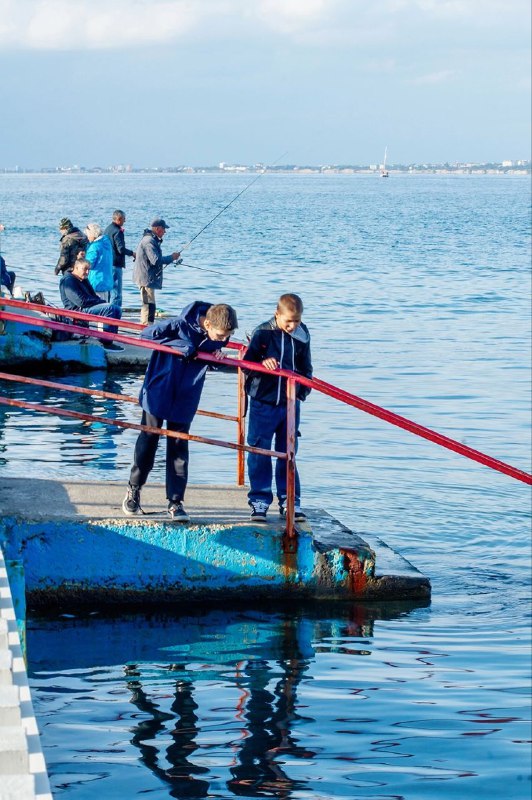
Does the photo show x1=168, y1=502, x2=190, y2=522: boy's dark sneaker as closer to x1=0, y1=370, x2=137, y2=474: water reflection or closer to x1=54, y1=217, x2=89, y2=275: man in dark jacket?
x1=0, y1=370, x2=137, y2=474: water reflection

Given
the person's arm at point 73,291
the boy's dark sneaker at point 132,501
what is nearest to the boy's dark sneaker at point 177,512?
the boy's dark sneaker at point 132,501

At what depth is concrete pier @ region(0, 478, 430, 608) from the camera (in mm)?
6859

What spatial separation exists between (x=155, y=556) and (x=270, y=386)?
114 centimetres

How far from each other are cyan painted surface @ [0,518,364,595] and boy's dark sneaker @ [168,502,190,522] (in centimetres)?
4

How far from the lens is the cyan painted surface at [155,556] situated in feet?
22.5

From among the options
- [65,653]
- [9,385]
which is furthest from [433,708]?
[9,385]

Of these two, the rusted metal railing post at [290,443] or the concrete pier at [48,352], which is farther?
the concrete pier at [48,352]

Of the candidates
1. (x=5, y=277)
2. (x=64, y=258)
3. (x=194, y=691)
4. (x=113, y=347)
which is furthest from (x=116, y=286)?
(x=194, y=691)

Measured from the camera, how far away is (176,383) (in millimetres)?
6777

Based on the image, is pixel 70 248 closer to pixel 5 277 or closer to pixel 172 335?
pixel 5 277

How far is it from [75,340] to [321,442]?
4226 mm

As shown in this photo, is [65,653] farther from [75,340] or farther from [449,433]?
[75,340]

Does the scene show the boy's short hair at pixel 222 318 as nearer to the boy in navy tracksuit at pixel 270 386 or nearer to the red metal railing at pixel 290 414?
the red metal railing at pixel 290 414

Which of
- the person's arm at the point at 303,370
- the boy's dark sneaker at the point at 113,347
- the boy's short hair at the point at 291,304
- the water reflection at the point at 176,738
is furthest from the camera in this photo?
the boy's dark sneaker at the point at 113,347
